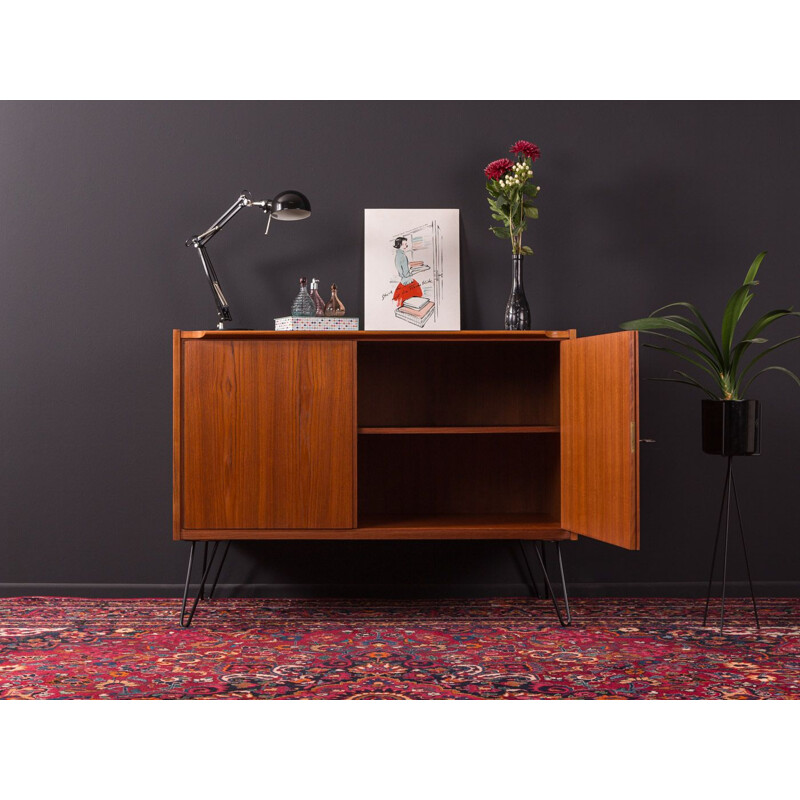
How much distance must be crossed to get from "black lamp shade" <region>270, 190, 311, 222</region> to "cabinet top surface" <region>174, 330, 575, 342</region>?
54cm

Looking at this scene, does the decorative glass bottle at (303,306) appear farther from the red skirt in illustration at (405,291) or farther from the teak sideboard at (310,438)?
the red skirt in illustration at (405,291)

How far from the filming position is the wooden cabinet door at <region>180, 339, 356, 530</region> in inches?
110

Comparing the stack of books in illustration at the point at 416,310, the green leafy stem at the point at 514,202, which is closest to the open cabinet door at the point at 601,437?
the green leafy stem at the point at 514,202

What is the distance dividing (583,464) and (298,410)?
1.05m

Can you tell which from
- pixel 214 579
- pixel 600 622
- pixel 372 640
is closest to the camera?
pixel 372 640

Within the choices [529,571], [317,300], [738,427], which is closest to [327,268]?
[317,300]

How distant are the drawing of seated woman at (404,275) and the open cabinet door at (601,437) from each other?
730mm

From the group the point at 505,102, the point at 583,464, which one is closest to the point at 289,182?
the point at 505,102

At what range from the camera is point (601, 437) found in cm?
261

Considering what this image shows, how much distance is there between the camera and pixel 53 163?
3320mm

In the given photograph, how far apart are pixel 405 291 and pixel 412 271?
0.30ft

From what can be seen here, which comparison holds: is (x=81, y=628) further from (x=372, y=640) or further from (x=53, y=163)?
(x=53, y=163)

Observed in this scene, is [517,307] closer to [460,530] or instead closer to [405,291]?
[405,291]

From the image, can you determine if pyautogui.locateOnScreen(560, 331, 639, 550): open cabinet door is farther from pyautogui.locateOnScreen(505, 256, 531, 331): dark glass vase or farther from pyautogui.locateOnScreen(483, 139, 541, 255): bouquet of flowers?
pyautogui.locateOnScreen(483, 139, 541, 255): bouquet of flowers
